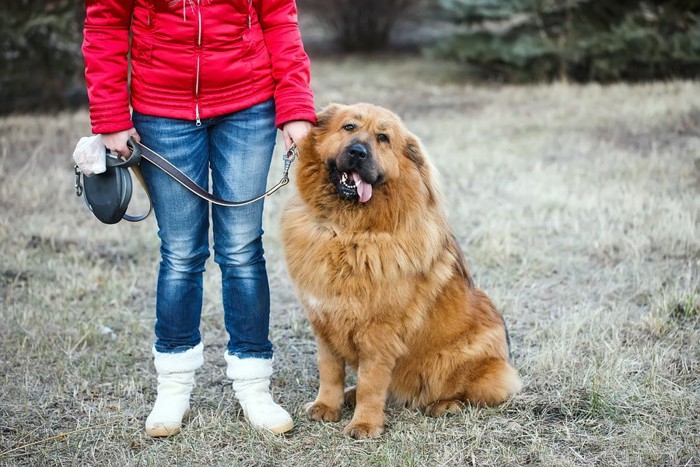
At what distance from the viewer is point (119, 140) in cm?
294

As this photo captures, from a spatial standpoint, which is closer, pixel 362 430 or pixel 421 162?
pixel 362 430

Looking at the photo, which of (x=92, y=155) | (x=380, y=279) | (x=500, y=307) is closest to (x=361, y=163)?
(x=380, y=279)

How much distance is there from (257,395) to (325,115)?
1.26 metres

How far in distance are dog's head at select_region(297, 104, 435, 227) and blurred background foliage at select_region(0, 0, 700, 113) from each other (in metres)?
7.39

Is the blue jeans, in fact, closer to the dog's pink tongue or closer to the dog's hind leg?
the dog's pink tongue

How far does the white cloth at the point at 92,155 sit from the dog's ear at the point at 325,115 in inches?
35.6

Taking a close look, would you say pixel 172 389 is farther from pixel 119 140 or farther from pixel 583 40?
pixel 583 40

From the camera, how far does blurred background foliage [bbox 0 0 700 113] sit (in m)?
10.0

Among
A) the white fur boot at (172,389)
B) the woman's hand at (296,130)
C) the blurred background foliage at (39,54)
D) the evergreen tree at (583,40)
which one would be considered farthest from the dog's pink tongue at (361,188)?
the evergreen tree at (583,40)

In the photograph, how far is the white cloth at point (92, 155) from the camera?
118 inches

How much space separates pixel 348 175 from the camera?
10.5ft

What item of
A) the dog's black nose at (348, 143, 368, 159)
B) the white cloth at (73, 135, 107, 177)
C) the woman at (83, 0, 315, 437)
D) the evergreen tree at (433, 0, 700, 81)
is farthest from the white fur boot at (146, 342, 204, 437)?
the evergreen tree at (433, 0, 700, 81)

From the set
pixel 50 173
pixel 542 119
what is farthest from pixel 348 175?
pixel 542 119

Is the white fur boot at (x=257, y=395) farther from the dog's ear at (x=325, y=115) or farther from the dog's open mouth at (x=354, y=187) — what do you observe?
the dog's ear at (x=325, y=115)
